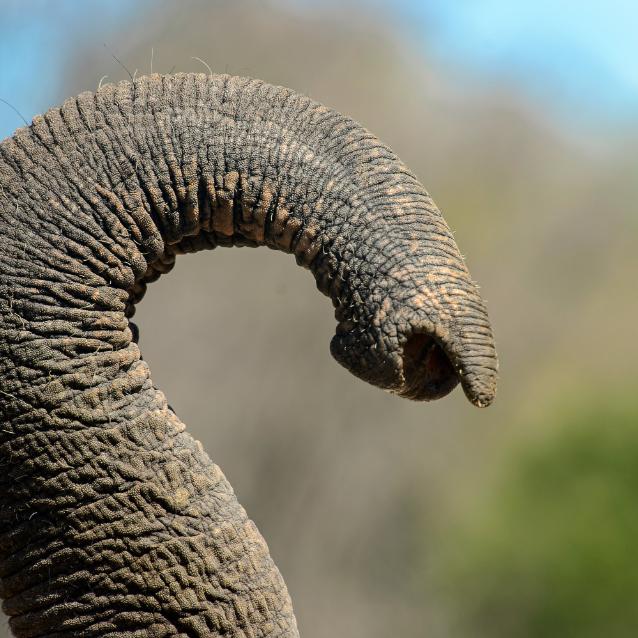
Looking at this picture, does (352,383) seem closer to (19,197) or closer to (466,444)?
(466,444)

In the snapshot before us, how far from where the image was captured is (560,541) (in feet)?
12.4

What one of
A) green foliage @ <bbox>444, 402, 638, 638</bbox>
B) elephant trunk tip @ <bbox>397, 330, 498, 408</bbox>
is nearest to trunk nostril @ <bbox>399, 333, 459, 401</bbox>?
elephant trunk tip @ <bbox>397, 330, 498, 408</bbox>

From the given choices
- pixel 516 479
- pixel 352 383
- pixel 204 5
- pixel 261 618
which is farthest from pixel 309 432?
pixel 261 618

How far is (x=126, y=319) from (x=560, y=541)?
2827 millimetres

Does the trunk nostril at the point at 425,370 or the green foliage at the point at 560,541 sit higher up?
the green foliage at the point at 560,541

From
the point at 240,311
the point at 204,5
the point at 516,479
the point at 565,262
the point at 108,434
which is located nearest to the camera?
the point at 108,434

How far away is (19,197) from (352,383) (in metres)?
3.41

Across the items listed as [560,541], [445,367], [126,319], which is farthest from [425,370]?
[560,541]

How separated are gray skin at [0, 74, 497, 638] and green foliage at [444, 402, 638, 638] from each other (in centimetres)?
263

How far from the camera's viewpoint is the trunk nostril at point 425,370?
4.08ft

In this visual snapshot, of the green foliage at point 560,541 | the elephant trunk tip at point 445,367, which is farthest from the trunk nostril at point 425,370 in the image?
the green foliage at point 560,541

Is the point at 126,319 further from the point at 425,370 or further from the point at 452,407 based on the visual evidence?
the point at 452,407

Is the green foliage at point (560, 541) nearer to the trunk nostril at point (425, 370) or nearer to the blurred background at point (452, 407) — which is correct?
the blurred background at point (452, 407)

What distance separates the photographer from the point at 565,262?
4387 millimetres
